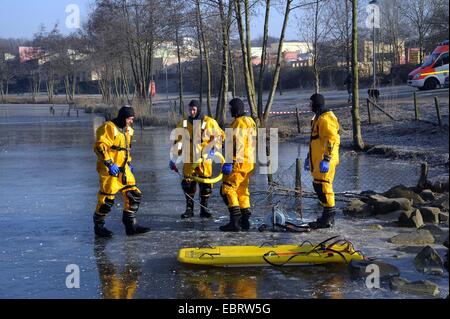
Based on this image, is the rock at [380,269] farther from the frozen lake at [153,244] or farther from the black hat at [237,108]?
the black hat at [237,108]

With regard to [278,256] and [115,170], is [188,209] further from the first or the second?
[278,256]

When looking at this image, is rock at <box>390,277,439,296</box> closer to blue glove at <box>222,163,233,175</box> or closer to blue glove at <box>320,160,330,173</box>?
blue glove at <box>320,160,330,173</box>

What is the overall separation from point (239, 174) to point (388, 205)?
7.87ft

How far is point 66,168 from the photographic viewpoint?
16547 mm

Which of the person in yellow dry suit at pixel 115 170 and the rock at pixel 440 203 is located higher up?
the person in yellow dry suit at pixel 115 170

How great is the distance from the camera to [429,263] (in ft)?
22.2

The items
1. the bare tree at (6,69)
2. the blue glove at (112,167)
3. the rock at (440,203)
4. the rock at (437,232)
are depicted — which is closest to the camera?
the rock at (437,232)

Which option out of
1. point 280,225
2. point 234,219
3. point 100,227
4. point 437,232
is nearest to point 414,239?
point 437,232

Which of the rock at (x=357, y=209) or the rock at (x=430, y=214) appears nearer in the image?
the rock at (x=430, y=214)

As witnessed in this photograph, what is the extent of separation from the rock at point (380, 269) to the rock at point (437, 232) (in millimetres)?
1715

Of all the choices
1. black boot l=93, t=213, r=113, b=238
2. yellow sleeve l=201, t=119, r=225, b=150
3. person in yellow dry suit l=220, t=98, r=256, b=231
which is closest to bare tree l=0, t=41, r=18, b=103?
yellow sleeve l=201, t=119, r=225, b=150

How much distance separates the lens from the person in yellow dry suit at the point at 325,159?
8.77 m

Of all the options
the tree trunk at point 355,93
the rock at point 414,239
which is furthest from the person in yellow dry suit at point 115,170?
the tree trunk at point 355,93

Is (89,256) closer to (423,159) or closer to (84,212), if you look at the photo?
(84,212)
